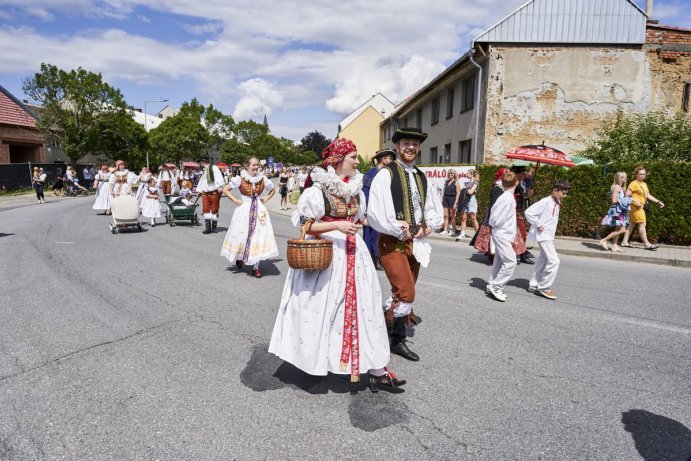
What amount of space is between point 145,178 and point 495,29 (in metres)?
14.4

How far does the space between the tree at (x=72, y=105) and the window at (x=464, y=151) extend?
92.3 feet

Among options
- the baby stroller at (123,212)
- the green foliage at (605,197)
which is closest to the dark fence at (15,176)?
the baby stroller at (123,212)

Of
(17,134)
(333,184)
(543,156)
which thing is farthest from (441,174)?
(17,134)

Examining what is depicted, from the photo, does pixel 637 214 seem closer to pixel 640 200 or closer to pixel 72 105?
pixel 640 200

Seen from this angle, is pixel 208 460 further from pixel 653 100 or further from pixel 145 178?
pixel 653 100

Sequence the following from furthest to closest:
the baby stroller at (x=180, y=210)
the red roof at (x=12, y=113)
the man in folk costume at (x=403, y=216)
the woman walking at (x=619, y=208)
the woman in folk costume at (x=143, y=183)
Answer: the red roof at (x=12, y=113) < the woman in folk costume at (x=143, y=183) < the baby stroller at (x=180, y=210) < the woman walking at (x=619, y=208) < the man in folk costume at (x=403, y=216)

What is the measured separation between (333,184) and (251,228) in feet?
14.4

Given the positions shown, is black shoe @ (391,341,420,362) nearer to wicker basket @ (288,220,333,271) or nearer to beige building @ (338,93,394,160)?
wicker basket @ (288,220,333,271)

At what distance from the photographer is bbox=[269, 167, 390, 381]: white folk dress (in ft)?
11.3

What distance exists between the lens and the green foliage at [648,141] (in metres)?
15.1

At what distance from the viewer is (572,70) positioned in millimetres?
17516

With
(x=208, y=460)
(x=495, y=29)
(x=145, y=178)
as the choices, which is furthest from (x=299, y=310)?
(x=495, y=29)

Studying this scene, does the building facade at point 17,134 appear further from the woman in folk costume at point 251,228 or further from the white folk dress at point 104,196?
the woman in folk costume at point 251,228

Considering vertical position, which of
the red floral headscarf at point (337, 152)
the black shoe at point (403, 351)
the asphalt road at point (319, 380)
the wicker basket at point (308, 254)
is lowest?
the asphalt road at point (319, 380)
